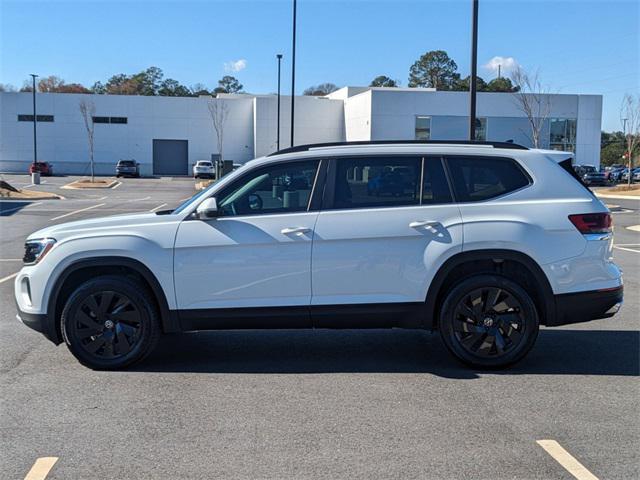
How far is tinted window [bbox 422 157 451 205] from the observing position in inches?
233

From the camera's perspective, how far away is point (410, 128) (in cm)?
5200

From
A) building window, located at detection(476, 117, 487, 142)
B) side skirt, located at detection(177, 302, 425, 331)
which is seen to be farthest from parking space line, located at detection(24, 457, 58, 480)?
building window, located at detection(476, 117, 487, 142)

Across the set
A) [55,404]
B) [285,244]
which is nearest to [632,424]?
[285,244]

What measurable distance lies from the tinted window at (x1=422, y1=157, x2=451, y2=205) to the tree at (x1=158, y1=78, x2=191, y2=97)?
374 ft

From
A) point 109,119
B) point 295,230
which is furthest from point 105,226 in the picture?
point 109,119

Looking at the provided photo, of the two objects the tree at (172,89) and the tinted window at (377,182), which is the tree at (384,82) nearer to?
the tree at (172,89)

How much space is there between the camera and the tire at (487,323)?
19.0 ft

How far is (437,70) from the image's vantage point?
111 meters

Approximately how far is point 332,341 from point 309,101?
57036mm

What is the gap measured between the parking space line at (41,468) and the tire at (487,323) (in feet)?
10.5

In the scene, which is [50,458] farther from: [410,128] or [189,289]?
[410,128]

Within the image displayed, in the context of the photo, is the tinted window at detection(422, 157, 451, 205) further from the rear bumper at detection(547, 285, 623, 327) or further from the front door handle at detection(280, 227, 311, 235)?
the rear bumper at detection(547, 285, 623, 327)

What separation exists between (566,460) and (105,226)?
4.04 m

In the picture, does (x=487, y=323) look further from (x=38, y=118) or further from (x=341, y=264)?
(x=38, y=118)
